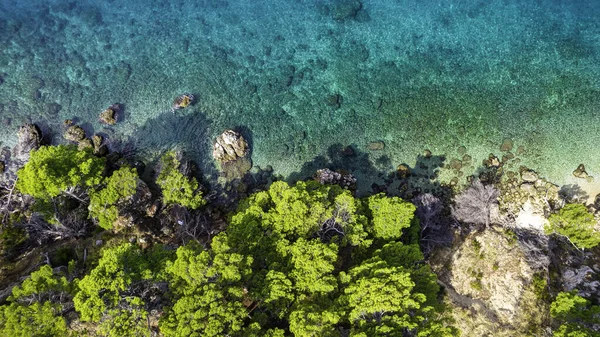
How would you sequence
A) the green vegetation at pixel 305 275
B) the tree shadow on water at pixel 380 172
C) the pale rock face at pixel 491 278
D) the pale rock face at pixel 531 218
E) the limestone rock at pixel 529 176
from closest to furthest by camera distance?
the green vegetation at pixel 305 275 → the pale rock face at pixel 491 278 → the pale rock face at pixel 531 218 → the limestone rock at pixel 529 176 → the tree shadow on water at pixel 380 172

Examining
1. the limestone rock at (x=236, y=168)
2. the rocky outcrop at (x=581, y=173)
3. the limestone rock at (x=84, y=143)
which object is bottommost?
the limestone rock at (x=84, y=143)

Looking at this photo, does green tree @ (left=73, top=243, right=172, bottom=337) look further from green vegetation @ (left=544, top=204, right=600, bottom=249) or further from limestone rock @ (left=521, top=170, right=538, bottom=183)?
limestone rock @ (left=521, top=170, right=538, bottom=183)

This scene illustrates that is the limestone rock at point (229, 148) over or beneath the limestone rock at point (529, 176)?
beneath

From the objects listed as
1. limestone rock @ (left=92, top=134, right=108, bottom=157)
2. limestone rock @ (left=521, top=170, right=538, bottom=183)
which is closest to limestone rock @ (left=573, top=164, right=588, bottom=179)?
limestone rock @ (left=521, top=170, right=538, bottom=183)

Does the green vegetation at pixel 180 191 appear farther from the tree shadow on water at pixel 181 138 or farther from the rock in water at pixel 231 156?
the rock in water at pixel 231 156

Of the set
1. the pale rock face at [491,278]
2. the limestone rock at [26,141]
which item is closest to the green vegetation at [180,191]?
the limestone rock at [26,141]

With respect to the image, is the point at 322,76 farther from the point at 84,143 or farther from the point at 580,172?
the point at 580,172

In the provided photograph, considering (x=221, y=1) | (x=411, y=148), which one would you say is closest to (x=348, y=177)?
(x=411, y=148)

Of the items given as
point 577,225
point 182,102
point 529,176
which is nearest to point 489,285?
point 577,225
